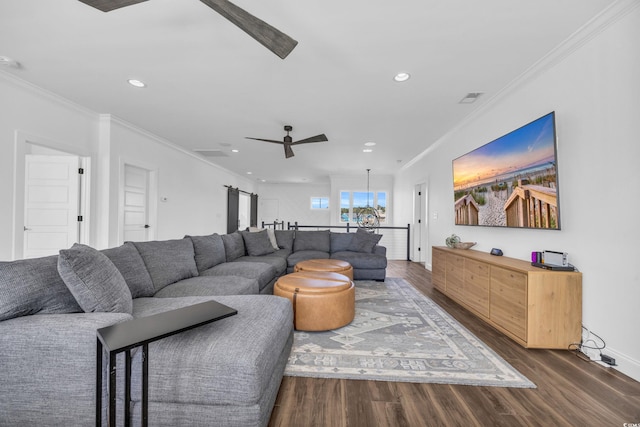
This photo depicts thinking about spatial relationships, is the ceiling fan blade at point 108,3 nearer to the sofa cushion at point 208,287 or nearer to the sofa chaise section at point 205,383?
the sofa chaise section at point 205,383

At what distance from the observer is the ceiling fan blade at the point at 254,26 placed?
1.36 m

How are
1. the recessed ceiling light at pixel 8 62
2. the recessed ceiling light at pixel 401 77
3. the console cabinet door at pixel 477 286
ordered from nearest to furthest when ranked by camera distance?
1. the recessed ceiling light at pixel 8 62
2. the recessed ceiling light at pixel 401 77
3. the console cabinet door at pixel 477 286

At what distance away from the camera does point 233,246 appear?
395 cm

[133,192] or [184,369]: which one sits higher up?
[133,192]

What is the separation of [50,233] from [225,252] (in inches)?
89.3

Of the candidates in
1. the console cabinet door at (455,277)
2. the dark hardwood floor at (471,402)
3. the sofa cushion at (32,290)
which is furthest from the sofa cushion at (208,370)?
the console cabinet door at (455,277)

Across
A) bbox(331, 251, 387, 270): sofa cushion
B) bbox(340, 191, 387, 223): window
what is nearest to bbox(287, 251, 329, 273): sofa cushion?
bbox(331, 251, 387, 270): sofa cushion

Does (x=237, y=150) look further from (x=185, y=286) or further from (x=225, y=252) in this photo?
(x=185, y=286)

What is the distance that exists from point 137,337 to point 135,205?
15.3ft

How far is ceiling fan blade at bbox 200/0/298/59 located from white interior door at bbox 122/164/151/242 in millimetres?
3998

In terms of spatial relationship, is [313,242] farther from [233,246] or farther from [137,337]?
[137,337]

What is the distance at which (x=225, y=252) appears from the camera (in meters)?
3.69

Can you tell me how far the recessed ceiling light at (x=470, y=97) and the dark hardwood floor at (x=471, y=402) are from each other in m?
2.70

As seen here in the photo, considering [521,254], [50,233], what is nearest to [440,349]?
[521,254]
